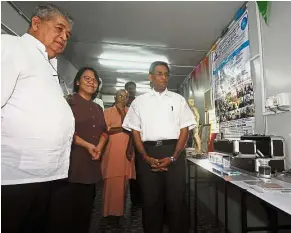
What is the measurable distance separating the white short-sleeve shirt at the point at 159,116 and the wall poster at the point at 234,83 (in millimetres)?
878

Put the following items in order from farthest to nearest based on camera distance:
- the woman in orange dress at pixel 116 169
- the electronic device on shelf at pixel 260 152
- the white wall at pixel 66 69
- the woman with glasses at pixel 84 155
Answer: the white wall at pixel 66 69, the woman in orange dress at pixel 116 169, the electronic device on shelf at pixel 260 152, the woman with glasses at pixel 84 155

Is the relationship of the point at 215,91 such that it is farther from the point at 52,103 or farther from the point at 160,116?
the point at 52,103

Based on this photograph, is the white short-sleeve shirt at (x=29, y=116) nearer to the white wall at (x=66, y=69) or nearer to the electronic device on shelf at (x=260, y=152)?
the electronic device on shelf at (x=260, y=152)

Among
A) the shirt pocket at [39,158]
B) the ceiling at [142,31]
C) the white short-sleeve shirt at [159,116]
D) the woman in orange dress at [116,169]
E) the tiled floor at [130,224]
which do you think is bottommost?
the tiled floor at [130,224]

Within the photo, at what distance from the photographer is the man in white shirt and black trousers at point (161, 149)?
1.71 m

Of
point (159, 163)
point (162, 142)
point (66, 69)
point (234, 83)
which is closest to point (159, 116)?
point (162, 142)

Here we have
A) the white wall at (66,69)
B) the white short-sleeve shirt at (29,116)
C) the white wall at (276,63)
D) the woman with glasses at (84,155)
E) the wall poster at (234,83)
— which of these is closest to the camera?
the white short-sleeve shirt at (29,116)

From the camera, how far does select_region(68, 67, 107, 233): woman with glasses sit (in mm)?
1492

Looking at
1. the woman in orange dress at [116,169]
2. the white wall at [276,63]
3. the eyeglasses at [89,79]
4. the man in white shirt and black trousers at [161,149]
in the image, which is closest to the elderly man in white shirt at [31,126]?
the eyeglasses at [89,79]

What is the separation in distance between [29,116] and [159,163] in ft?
3.54

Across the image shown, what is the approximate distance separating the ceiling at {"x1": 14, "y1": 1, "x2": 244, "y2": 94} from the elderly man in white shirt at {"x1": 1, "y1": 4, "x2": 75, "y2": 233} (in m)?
1.82

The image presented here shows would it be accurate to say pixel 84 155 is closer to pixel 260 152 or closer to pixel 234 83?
pixel 260 152

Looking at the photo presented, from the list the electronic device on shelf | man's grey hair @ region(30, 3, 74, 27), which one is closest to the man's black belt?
the electronic device on shelf

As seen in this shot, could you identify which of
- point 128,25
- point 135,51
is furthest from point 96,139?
point 135,51
